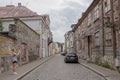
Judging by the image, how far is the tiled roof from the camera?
45.5 meters

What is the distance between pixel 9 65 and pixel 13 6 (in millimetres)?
34379

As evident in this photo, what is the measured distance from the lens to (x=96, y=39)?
86.7 ft

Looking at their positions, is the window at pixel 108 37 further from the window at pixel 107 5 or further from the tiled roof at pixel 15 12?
the tiled roof at pixel 15 12

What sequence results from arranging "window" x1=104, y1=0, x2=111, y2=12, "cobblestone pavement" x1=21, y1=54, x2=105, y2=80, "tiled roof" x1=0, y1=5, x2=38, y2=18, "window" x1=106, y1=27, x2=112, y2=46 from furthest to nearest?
"tiled roof" x1=0, y1=5, x2=38, y2=18 → "window" x1=104, y1=0, x2=111, y2=12 → "window" x1=106, y1=27, x2=112, y2=46 → "cobblestone pavement" x1=21, y1=54, x2=105, y2=80

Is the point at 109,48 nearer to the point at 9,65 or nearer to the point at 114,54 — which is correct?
the point at 114,54

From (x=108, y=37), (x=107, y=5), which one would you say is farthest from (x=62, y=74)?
(x=107, y=5)

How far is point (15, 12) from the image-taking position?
46812 millimetres

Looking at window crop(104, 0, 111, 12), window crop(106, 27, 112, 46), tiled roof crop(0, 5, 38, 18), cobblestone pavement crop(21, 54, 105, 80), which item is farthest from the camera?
tiled roof crop(0, 5, 38, 18)

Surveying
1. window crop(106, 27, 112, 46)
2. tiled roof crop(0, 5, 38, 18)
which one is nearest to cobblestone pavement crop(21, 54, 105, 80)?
window crop(106, 27, 112, 46)

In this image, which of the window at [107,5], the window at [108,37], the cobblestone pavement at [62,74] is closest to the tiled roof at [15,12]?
the window at [107,5]

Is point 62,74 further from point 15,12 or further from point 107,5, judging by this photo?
point 15,12

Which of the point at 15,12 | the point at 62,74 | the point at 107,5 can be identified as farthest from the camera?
the point at 15,12

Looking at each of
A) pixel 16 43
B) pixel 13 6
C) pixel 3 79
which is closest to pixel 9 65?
pixel 16 43

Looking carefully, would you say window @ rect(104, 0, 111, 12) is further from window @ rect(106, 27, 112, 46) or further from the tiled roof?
the tiled roof
